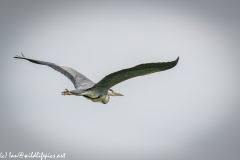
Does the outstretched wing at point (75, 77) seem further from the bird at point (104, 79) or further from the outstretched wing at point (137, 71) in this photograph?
the outstretched wing at point (137, 71)

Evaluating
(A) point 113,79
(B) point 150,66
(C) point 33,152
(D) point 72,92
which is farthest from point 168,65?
(C) point 33,152

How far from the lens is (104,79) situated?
14.4m

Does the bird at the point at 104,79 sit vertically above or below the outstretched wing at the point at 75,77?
below

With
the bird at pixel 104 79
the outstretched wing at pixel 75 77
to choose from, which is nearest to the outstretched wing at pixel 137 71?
the bird at pixel 104 79

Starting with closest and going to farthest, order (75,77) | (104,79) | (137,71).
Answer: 1. (137,71)
2. (104,79)
3. (75,77)

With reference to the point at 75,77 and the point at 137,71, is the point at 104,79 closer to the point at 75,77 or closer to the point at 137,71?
the point at 137,71

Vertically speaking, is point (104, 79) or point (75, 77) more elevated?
point (75, 77)

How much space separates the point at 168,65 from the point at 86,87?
4.05m

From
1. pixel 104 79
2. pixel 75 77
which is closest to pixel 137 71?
pixel 104 79

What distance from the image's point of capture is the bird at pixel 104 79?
12930mm

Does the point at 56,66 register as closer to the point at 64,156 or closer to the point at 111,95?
the point at 111,95

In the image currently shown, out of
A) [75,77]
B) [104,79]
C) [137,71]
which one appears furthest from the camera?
[75,77]

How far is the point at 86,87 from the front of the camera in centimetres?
1609

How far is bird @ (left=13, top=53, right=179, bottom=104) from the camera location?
12930 millimetres
